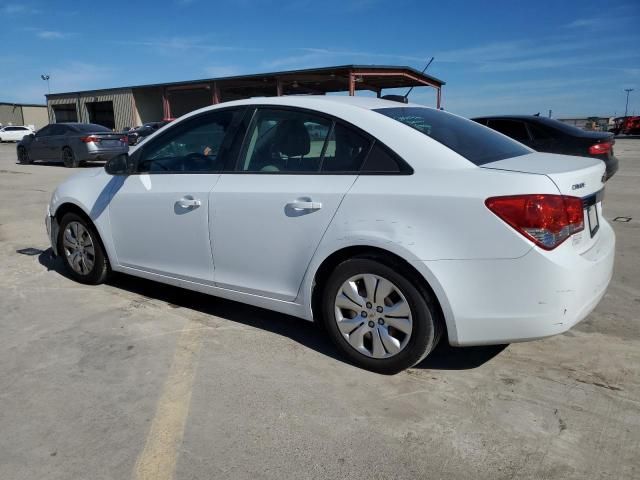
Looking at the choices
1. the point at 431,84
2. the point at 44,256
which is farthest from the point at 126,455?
the point at 431,84

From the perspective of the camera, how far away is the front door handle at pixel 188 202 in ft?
11.7

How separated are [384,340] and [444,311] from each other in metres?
0.41

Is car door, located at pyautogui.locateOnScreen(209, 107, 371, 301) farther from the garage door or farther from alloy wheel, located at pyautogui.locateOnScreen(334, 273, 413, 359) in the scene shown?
the garage door

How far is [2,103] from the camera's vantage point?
193ft

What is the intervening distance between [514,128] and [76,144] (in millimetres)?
13073

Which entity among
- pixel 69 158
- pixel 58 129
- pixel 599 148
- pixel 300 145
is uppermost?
pixel 58 129

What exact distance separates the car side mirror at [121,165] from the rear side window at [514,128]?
22.8 feet

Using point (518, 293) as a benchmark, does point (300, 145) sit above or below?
above

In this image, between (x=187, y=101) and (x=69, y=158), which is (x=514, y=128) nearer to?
(x=69, y=158)

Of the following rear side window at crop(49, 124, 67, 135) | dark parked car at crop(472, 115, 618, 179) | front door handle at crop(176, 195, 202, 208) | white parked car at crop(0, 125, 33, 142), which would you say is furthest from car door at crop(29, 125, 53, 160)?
white parked car at crop(0, 125, 33, 142)

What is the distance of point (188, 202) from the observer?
11.9 feet

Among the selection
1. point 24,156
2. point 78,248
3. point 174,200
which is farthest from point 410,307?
point 24,156

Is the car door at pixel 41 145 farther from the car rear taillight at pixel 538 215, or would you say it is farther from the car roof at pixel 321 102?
the car rear taillight at pixel 538 215

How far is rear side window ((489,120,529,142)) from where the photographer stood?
904cm
